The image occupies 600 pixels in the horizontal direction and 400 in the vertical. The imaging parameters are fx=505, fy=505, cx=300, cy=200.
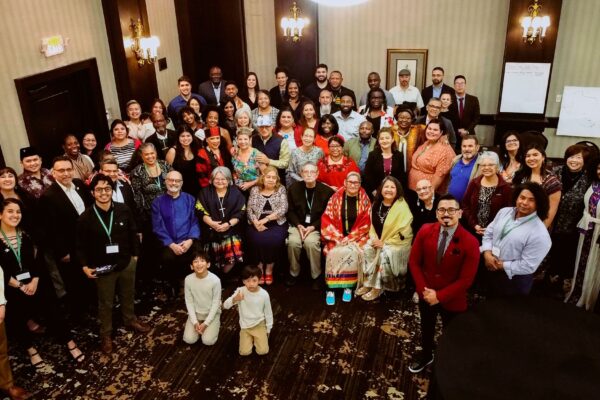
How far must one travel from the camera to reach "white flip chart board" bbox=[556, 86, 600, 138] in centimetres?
793

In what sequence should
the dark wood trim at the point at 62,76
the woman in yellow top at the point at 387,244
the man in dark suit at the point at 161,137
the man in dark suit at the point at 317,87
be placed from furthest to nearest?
the man in dark suit at the point at 317,87 → the man in dark suit at the point at 161,137 → the dark wood trim at the point at 62,76 → the woman in yellow top at the point at 387,244

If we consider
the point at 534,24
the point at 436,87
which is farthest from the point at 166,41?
the point at 534,24

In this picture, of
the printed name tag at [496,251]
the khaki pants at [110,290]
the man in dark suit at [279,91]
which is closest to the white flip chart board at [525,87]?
the man in dark suit at [279,91]

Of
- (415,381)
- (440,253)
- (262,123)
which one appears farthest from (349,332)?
(262,123)

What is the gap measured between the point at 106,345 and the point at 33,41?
3468mm

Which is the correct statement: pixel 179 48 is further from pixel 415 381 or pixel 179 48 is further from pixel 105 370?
pixel 415 381

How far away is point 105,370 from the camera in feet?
13.8

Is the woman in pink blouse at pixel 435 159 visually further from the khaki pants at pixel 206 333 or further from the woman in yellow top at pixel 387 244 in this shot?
the khaki pants at pixel 206 333

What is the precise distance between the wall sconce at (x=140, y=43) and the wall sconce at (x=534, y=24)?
5479 mm

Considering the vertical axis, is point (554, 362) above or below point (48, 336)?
above

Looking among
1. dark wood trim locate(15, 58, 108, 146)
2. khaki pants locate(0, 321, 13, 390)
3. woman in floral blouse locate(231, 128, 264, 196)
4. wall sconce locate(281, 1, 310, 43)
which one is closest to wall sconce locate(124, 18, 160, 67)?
dark wood trim locate(15, 58, 108, 146)

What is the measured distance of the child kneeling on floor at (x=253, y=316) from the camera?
13.7 ft

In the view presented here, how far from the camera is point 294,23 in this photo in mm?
8375

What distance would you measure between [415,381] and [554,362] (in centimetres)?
152
